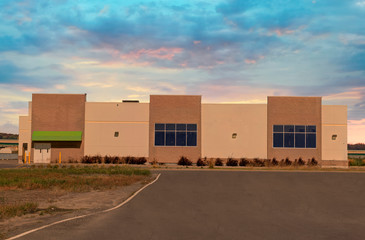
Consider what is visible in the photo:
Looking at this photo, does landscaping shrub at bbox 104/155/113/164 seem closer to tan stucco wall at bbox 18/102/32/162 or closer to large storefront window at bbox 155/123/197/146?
large storefront window at bbox 155/123/197/146

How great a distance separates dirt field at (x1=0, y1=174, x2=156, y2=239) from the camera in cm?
1102

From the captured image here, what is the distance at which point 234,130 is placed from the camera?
47.3 meters

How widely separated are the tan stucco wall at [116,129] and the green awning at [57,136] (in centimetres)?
123

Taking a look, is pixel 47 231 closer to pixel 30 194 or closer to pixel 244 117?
pixel 30 194

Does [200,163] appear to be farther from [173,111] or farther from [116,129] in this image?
[116,129]

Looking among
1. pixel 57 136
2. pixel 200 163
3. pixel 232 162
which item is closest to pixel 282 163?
pixel 232 162

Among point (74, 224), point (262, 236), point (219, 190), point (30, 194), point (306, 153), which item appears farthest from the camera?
point (306, 153)

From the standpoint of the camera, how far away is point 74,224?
10.8 metres

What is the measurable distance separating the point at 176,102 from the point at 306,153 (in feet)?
54.4

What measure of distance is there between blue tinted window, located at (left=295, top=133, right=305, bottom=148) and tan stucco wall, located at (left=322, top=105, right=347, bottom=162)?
2433 millimetres

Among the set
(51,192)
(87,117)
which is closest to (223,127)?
(87,117)

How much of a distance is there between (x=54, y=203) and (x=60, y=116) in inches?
1325

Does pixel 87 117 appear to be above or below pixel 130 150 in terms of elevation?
above

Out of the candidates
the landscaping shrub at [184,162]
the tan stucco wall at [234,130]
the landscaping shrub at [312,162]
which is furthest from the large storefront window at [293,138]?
the landscaping shrub at [184,162]
